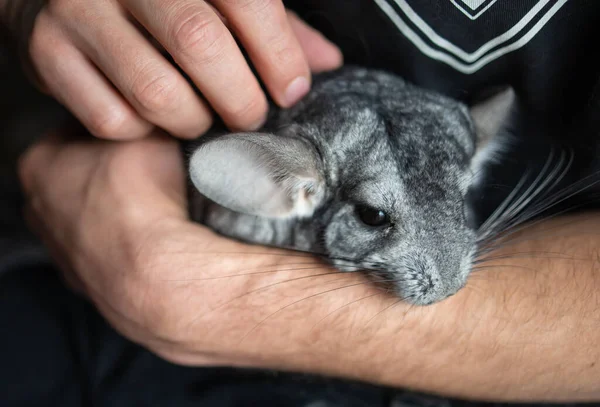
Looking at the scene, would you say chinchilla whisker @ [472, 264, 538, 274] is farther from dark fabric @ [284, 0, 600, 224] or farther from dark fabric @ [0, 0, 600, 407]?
dark fabric @ [0, 0, 600, 407]

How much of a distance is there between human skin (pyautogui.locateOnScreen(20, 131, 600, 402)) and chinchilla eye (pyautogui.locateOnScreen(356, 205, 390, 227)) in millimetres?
169

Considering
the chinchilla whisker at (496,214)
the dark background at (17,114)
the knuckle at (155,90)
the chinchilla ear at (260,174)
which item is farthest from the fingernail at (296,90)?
the dark background at (17,114)

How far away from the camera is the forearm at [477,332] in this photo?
1.51 m

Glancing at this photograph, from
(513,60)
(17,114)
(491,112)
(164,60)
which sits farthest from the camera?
(17,114)

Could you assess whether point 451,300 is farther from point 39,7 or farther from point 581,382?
point 39,7

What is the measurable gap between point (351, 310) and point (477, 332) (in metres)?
0.33

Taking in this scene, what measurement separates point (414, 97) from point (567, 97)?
44 cm

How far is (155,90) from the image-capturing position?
1.52 meters

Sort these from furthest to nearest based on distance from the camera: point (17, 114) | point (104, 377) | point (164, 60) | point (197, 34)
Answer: point (17, 114)
point (104, 377)
point (164, 60)
point (197, 34)

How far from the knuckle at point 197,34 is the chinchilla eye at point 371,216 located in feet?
1.78

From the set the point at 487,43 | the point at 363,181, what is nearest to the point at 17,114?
the point at 363,181

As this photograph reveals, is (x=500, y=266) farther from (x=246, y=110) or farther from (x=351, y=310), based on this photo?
(x=246, y=110)

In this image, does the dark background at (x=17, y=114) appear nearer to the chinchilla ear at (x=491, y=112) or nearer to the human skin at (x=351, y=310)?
the human skin at (x=351, y=310)

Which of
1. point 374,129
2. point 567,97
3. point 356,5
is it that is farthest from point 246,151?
point 567,97
